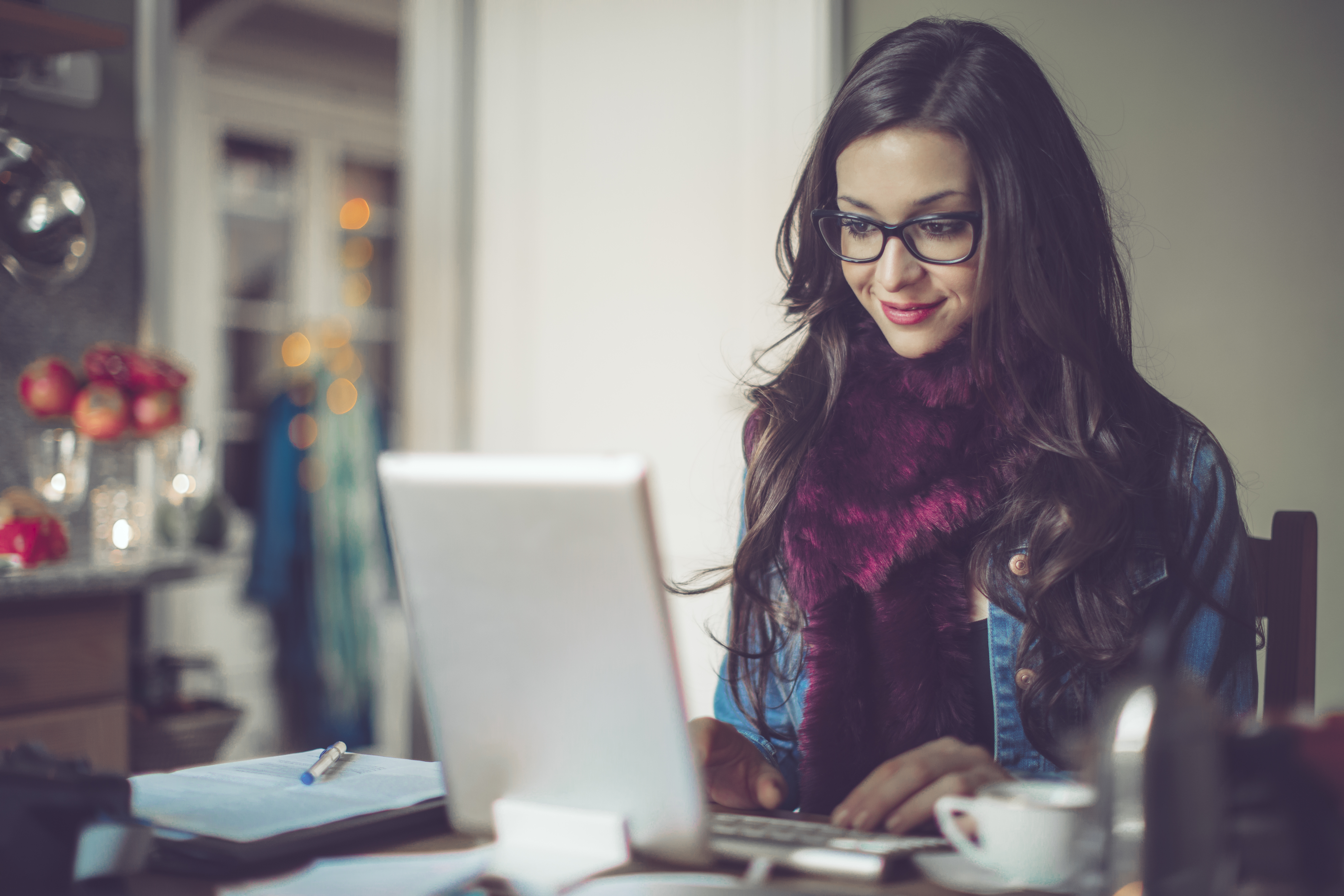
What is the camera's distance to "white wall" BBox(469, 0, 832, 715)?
7.06ft

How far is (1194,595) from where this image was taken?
3.88 feet

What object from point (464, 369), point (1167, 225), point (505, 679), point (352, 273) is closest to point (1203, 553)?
point (1167, 225)

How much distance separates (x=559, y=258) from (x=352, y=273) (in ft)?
7.95

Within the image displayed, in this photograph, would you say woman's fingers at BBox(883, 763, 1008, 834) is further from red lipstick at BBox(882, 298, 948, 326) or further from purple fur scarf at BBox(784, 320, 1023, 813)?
red lipstick at BBox(882, 298, 948, 326)

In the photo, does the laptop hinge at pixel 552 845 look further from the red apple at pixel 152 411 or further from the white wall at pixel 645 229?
the red apple at pixel 152 411

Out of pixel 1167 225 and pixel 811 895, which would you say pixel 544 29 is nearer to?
pixel 1167 225

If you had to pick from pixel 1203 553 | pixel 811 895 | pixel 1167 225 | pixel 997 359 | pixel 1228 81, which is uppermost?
pixel 1228 81

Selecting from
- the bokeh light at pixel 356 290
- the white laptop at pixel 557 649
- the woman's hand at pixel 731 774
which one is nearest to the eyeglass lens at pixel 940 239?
the woman's hand at pixel 731 774

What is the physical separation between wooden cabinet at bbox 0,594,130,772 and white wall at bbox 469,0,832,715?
100cm

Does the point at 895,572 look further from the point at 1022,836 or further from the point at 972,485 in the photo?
the point at 1022,836

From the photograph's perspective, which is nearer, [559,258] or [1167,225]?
[1167,225]

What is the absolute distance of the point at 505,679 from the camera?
709 mm

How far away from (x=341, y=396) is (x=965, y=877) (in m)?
3.75

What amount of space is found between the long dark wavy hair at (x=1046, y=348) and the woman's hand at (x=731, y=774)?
0.41m
